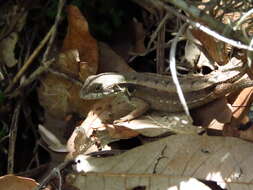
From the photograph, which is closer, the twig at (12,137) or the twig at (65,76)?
the twig at (12,137)

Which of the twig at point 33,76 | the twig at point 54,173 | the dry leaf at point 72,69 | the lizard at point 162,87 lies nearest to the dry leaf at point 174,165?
the twig at point 54,173

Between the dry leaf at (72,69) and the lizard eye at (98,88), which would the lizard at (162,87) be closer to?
the lizard eye at (98,88)

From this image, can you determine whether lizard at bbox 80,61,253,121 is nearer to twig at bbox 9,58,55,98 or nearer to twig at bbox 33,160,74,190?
twig at bbox 9,58,55,98

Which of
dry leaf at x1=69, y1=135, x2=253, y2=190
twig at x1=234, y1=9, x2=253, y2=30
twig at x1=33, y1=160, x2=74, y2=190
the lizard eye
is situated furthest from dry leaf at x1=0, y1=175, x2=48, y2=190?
twig at x1=234, y1=9, x2=253, y2=30

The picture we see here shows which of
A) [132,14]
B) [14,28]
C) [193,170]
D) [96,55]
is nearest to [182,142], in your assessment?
[193,170]

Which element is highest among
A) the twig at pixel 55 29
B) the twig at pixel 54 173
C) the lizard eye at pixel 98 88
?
the twig at pixel 55 29
